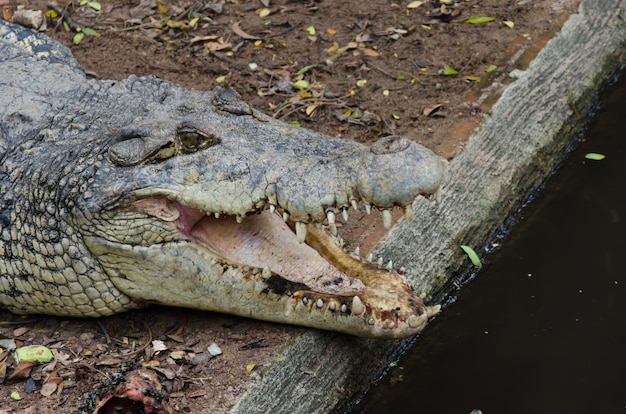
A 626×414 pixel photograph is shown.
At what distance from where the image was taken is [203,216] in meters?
3.97

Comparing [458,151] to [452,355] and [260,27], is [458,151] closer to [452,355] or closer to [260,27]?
[452,355]

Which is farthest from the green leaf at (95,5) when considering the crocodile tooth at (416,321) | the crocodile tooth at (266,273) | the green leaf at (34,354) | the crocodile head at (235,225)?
the crocodile tooth at (416,321)

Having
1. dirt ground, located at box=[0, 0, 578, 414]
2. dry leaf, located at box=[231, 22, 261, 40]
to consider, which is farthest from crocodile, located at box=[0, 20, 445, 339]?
dry leaf, located at box=[231, 22, 261, 40]

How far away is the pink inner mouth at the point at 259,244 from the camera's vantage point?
3.89 meters

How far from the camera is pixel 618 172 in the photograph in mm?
5461

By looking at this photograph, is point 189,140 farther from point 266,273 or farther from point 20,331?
point 20,331

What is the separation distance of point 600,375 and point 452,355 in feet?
2.24

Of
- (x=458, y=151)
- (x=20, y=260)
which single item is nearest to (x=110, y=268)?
(x=20, y=260)

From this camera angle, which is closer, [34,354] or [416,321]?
[416,321]

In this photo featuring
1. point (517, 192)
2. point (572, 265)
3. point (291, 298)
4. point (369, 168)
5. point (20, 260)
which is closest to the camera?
point (369, 168)

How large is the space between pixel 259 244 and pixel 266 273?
0.74 feet

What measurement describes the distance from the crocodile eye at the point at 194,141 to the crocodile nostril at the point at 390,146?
72cm

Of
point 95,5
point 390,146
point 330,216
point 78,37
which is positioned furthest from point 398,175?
point 95,5

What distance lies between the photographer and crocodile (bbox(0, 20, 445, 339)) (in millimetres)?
3631
